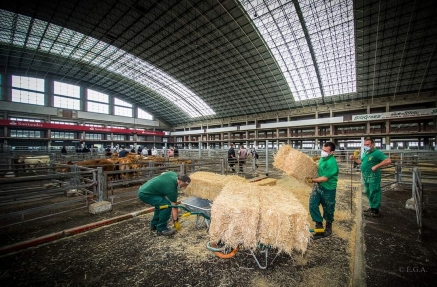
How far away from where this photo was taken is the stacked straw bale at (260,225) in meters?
2.47

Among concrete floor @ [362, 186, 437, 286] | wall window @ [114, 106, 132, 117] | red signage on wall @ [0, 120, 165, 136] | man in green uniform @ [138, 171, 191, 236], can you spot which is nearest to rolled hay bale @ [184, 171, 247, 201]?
man in green uniform @ [138, 171, 191, 236]

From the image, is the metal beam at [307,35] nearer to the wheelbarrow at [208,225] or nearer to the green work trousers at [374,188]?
the green work trousers at [374,188]

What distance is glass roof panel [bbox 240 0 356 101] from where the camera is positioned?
19906 millimetres

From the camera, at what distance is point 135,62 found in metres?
32.2

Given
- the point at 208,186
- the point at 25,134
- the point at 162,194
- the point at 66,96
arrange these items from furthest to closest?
the point at 66,96, the point at 25,134, the point at 208,186, the point at 162,194

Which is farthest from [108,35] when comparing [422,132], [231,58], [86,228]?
[422,132]

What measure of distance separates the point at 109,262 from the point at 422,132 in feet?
137

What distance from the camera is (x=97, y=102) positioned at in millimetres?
43750

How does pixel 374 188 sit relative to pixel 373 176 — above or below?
below

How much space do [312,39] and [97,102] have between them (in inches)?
1891

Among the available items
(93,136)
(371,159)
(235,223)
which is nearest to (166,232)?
(235,223)

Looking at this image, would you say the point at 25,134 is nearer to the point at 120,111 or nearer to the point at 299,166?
the point at 120,111

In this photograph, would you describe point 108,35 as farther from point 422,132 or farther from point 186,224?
point 422,132

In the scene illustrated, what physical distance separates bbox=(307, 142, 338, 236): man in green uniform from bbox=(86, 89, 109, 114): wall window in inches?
2052
